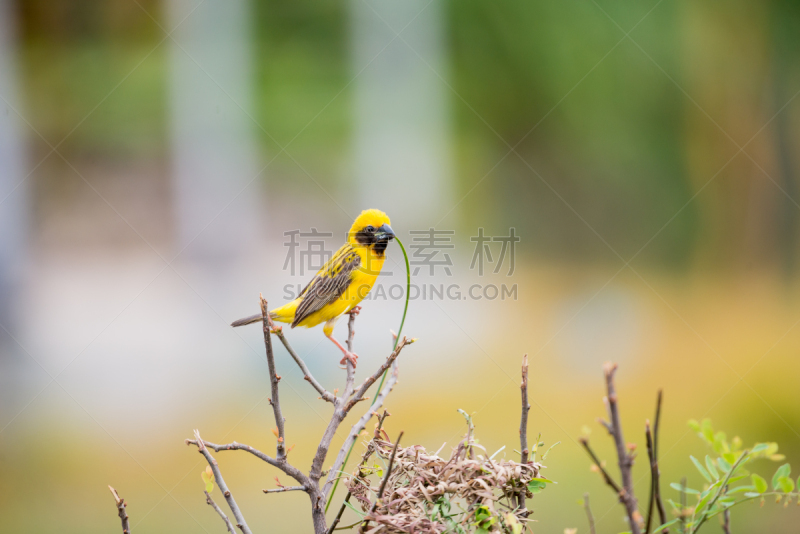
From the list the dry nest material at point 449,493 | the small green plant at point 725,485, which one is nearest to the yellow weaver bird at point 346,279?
the dry nest material at point 449,493

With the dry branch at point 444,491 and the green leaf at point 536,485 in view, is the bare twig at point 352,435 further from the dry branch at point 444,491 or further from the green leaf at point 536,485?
the green leaf at point 536,485

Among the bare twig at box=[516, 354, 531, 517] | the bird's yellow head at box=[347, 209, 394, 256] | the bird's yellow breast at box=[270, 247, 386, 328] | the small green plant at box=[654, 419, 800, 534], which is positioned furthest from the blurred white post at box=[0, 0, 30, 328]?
the small green plant at box=[654, 419, 800, 534]

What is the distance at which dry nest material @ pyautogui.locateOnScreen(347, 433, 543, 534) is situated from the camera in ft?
2.52

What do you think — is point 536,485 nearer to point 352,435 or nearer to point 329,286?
point 352,435

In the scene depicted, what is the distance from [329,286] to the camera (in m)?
2.09

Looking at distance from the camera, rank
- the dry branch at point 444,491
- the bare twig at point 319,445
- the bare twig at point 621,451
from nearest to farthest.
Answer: the bare twig at point 621,451
the dry branch at point 444,491
the bare twig at point 319,445

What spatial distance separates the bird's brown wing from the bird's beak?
0.50ft

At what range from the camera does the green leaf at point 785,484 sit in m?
0.70

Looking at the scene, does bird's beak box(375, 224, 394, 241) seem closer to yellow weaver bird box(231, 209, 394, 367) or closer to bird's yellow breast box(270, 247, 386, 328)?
yellow weaver bird box(231, 209, 394, 367)

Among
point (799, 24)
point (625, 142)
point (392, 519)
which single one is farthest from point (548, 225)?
point (392, 519)

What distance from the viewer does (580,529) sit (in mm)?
2926

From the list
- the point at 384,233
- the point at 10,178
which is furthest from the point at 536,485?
the point at 10,178

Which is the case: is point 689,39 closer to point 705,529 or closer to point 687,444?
point 687,444

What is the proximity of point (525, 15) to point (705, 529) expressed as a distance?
478 cm
